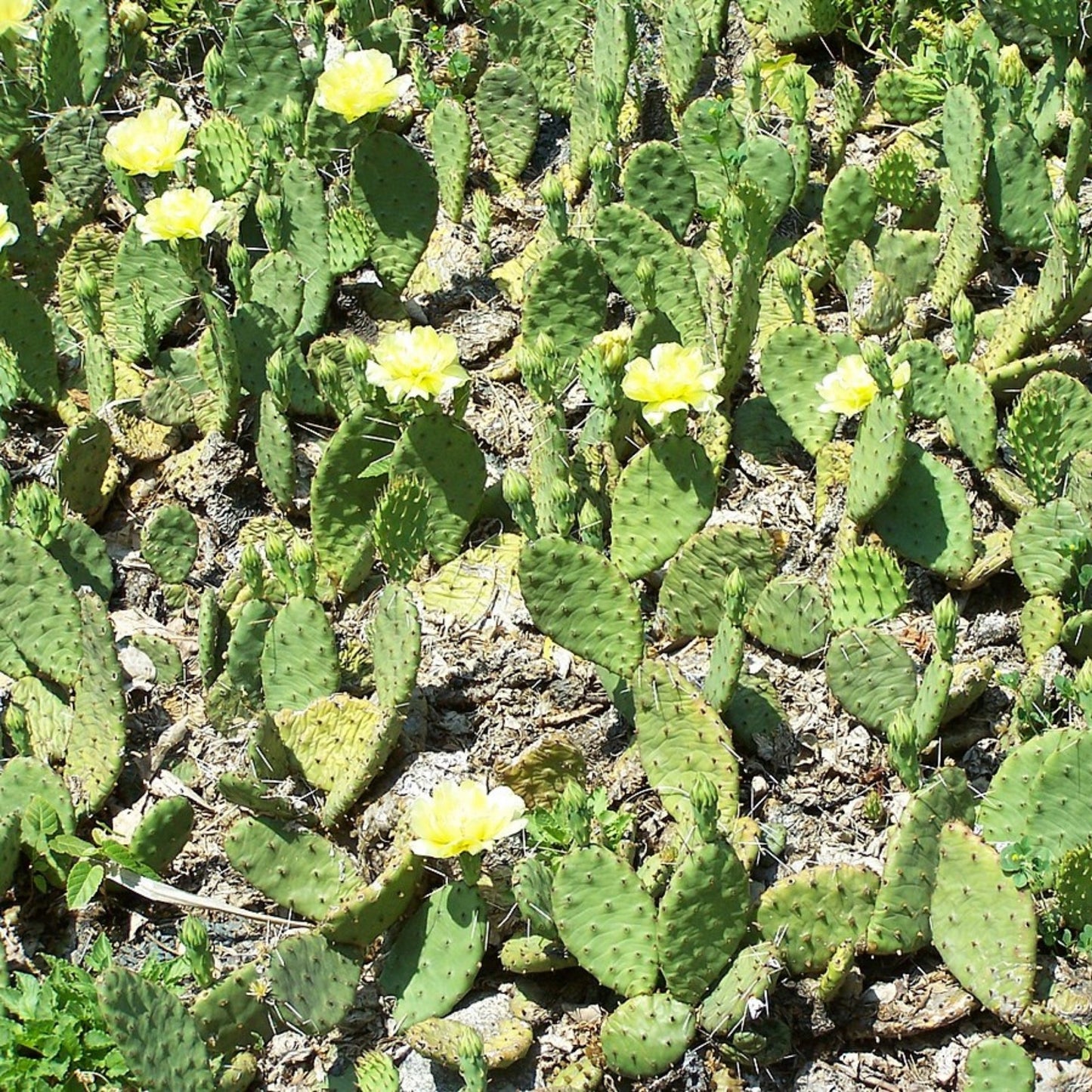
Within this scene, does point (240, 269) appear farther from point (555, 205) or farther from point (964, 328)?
point (964, 328)

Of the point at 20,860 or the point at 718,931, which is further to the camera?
the point at 20,860

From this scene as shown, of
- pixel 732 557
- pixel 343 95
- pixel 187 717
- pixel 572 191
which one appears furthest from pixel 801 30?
pixel 187 717

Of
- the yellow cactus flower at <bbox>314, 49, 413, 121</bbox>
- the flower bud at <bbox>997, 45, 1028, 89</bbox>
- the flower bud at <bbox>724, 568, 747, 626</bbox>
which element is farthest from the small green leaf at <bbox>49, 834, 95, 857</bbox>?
the flower bud at <bbox>997, 45, 1028, 89</bbox>

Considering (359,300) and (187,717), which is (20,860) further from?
(359,300)

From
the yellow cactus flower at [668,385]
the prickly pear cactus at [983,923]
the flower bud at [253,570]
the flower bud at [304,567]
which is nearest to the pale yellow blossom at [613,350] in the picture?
the yellow cactus flower at [668,385]

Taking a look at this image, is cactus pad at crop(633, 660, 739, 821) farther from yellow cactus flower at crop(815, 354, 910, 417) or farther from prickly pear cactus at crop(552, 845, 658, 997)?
yellow cactus flower at crop(815, 354, 910, 417)

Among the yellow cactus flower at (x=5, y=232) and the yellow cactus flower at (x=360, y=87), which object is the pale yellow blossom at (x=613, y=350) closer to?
the yellow cactus flower at (x=360, y=87)
